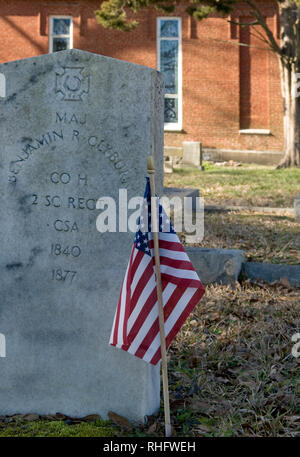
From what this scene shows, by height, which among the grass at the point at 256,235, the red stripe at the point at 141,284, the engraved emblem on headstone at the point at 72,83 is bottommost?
the red stripe at the point at 141,284

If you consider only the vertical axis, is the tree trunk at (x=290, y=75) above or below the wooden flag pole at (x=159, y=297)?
above

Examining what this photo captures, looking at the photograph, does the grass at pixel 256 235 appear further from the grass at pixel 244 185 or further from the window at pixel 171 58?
the window at pixel 171 58

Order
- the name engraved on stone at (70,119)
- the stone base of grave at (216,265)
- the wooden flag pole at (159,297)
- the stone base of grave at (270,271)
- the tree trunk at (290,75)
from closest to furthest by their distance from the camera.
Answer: the wooden flag pole at (159,297), the name engraved on stone at (70,119), the stone base of grave at (216,265), the stone base of grave at (270,271), the tree trunk at (290,75)

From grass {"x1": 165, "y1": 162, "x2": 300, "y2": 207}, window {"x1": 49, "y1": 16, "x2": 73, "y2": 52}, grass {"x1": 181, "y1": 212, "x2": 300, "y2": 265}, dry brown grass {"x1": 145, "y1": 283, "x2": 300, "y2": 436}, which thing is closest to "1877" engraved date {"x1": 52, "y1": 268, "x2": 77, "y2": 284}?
dry brown grass {"x1": 145, "y1": 283, "x2": 300, "y2": 436}

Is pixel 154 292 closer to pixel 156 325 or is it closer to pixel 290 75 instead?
pixel 156 325

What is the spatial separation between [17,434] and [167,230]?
1.35m

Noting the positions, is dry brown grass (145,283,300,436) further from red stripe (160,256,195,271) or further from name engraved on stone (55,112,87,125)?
name engraved on stone (55,112,87,125)

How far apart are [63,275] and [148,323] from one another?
0.59 meters

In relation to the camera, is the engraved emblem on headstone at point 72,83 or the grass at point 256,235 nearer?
the engraved emblem on headstone at point 72,83

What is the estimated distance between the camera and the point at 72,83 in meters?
3.30

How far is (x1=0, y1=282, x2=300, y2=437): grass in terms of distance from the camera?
3205mm

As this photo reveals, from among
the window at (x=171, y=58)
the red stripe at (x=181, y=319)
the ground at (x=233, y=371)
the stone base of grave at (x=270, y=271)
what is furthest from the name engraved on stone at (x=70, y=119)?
the window at (x=171, y=58)

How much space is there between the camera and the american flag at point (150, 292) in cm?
Answer: 302

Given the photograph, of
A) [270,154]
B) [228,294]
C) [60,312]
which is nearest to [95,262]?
[60,312]
